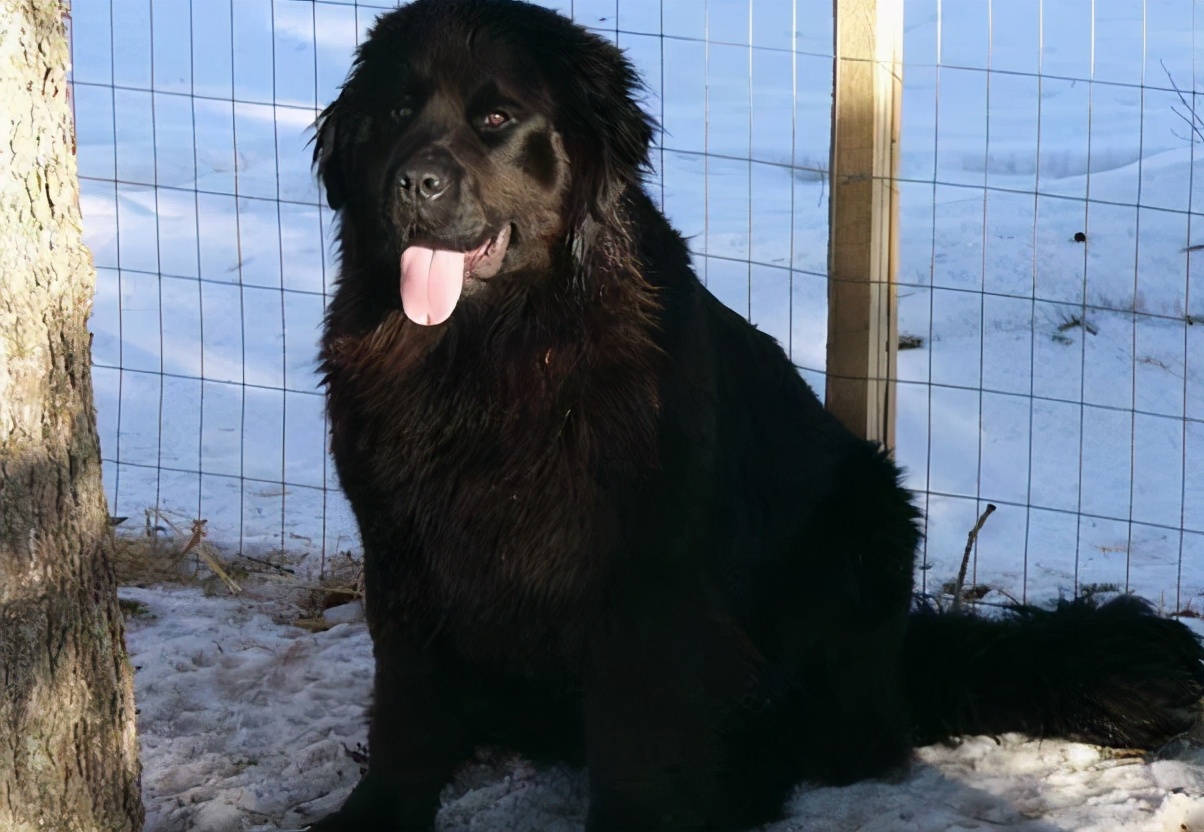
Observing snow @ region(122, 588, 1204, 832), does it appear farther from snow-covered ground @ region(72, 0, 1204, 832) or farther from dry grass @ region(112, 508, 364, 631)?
dry grass @ region(112, 508, 364, 631)

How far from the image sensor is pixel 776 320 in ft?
28.4

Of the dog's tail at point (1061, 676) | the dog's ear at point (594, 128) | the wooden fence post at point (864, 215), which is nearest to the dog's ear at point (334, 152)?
the dog's ear at point (594, 128)

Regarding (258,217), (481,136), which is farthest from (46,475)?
(258,217)

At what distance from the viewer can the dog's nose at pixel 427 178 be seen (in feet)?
7.60

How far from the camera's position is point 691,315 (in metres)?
2.62

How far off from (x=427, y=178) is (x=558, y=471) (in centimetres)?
62

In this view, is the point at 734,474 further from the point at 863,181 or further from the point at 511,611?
the point at 863,181

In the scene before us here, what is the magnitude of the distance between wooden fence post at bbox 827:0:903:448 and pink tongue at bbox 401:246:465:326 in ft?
4.56

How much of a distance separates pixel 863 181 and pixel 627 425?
1.36 metres

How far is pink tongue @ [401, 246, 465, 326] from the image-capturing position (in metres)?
2.41

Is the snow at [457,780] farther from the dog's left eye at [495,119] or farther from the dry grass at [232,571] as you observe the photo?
the dog's left eye at [495,119]

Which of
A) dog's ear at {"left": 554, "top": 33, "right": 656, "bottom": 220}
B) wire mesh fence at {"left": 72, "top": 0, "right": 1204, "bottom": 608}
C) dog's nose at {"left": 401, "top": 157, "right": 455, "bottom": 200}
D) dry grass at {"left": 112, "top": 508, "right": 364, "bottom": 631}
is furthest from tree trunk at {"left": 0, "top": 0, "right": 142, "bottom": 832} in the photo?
dry grass at {"left": 112, "top": 508, "right": 364, "bottom": 631}

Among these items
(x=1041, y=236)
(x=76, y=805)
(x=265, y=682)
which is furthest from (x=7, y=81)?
(x=1041, y=236)

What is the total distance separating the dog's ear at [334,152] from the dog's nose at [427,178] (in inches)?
Answer: 13.9
